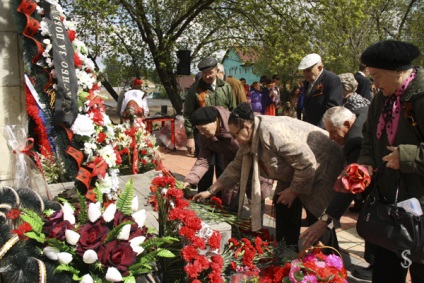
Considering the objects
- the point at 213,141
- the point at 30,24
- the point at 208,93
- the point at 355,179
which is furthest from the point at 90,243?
the point at 208,93

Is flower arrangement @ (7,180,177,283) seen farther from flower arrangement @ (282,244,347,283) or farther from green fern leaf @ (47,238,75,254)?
flower arrangement @ (282,244,347,283)

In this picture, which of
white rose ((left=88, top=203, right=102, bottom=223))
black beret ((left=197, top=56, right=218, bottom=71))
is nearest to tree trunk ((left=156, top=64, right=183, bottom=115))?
black beret ((left=197, top=56, right=218, bottom=71))

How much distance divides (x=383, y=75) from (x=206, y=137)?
6.18 ft

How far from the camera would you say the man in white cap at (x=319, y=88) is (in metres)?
4.41

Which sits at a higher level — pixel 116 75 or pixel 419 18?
pixel 419 18

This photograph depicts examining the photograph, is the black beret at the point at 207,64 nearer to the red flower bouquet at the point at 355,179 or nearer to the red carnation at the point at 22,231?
the red flower bouquet at the point at 355,179

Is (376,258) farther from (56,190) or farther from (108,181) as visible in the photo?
(56,190)

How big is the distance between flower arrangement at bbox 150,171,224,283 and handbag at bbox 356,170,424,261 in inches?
30.8

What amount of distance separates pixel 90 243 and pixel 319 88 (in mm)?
3393

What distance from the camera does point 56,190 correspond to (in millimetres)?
3498

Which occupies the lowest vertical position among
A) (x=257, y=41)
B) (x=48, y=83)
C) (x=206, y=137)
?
(x=206, y=137)

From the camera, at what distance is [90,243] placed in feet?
5.58

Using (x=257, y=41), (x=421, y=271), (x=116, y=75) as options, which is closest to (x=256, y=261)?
(x=421, y=271)

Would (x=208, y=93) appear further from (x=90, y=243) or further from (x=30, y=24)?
(x=90, y=243)
